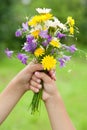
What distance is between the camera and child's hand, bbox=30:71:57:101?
3057 millimetres

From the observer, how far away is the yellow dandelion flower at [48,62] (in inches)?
117

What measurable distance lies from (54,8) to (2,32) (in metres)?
5.97

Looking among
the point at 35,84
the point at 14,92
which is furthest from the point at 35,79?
the point at 14,92

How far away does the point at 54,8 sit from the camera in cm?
2023

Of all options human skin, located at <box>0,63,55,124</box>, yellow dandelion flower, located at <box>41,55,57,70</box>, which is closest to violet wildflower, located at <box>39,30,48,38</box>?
yellow dandelion flower, located at <box>41,55,57,70</box>

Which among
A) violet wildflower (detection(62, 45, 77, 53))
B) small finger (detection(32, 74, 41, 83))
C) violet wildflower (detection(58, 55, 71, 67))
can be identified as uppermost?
violet wildflower (detection(62, 45, 77, 53))

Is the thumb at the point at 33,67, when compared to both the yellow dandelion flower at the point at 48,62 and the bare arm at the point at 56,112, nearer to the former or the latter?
the yellow dandelion flower at the point at 48,62

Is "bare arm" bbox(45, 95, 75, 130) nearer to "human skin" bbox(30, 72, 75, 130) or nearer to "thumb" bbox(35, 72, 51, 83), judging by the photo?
"human skin" bbox(30, 72, 75, 130)

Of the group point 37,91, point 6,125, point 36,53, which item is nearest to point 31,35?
point 36,53

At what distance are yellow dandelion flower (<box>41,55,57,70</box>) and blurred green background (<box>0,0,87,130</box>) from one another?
151 mm

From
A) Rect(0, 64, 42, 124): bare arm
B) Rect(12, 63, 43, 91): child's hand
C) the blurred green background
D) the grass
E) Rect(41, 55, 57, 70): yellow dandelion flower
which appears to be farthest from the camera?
the blurred green background

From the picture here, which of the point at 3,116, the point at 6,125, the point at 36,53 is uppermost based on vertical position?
the point at 6,125

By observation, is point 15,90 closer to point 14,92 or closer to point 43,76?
point 14,92

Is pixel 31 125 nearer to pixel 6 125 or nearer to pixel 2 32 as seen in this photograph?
pixel 6 125
